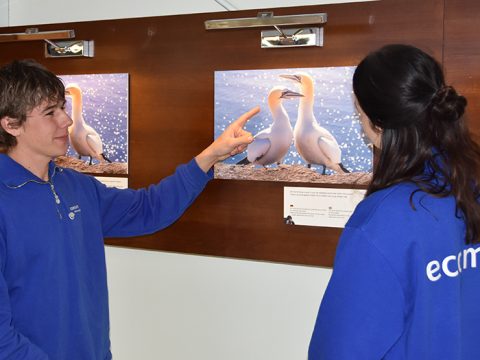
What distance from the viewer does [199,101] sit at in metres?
2.00

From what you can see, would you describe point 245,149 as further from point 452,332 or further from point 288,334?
point 452,332

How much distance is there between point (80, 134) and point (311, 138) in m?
0.93

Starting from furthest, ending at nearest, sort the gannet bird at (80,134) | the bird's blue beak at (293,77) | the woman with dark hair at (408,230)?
the gannet bird at (80,134), the bird's blue beak at (293,77), the woman with dark hair at (408,230)

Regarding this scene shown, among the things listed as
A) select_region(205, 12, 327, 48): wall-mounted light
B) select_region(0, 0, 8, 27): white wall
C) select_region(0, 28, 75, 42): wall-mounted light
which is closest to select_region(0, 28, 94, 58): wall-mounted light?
select_region(0, 28, 75, 42): wall-mounted light

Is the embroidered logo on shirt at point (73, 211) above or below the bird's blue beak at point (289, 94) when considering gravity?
below

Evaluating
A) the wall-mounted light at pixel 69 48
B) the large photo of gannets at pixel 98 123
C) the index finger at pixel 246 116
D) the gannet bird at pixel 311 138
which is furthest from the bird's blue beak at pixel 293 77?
the wall-mounted light at pixel 69 48

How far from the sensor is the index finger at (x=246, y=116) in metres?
1.77

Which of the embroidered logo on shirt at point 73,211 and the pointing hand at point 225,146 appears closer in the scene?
the embroidered logo on shirt at point 73,211

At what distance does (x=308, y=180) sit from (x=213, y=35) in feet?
1.95

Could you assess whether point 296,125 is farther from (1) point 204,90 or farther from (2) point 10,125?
(2) point 10,125

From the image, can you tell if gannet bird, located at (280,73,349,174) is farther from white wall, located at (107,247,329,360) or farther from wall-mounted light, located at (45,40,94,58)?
wall-mounted light, located at (45,40,94,58)

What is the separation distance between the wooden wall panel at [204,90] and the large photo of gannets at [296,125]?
0.12ft

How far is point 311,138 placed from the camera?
6.05 feet

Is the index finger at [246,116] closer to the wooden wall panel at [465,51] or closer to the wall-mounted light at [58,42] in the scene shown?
the wooden wall panel at [465,51]
